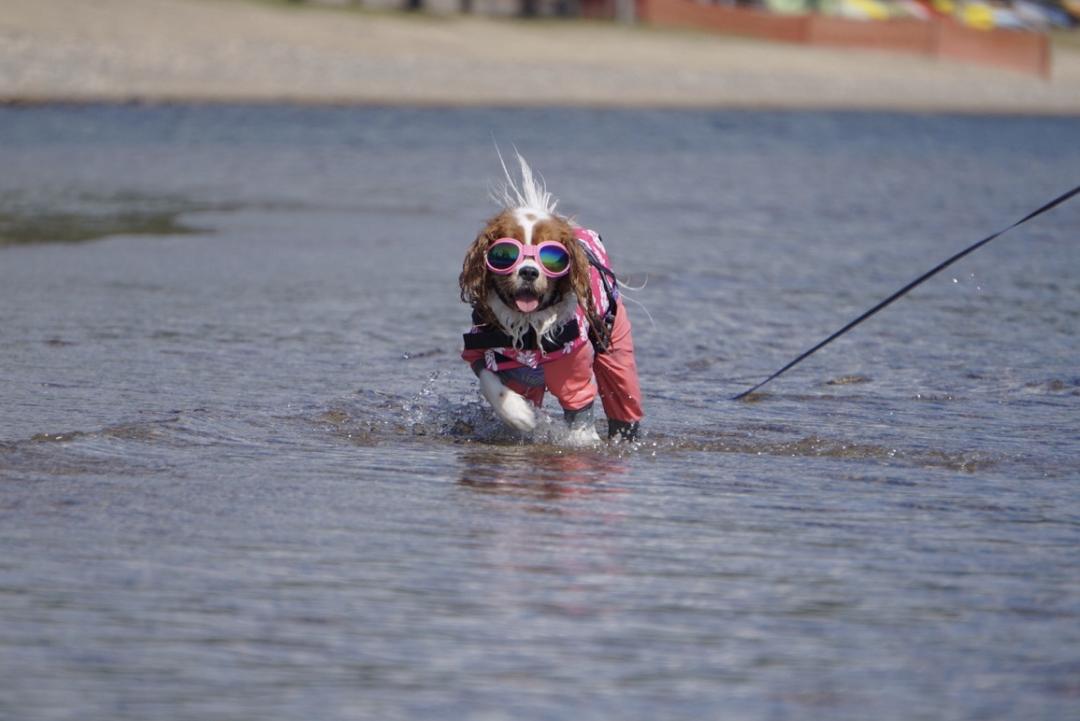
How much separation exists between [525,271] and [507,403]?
63cm

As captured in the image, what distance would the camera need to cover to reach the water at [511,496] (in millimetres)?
4184

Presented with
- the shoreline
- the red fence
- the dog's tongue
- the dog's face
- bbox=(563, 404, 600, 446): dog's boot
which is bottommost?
the shoreline

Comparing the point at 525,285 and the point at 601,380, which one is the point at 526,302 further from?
the point at 601,380

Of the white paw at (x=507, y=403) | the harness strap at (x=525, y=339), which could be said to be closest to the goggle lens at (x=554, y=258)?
the harness strap at (x=525, y=339)

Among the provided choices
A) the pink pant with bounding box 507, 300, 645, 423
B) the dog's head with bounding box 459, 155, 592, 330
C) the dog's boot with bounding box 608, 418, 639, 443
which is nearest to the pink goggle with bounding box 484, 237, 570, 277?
the dog's head with bounding box 459, 155, 592, 330

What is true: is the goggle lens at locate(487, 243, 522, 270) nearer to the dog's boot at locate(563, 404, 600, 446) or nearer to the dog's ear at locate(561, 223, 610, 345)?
the dog's ear at locate(561, 223, 610, 345)

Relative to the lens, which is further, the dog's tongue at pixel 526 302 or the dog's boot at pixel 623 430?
the dog's boot at pixel 623 430

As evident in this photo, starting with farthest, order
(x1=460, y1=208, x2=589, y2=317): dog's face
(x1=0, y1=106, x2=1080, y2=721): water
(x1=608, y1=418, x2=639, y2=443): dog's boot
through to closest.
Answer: (x1=608, y1=418, x2=639, y2=443): dog's boot < (x1=460, y1=208, x2=589, y2=317): dog's face < (x1=0, y1=106, x2=1080, y2=721): water

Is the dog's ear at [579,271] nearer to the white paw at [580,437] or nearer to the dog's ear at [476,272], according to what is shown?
the dog's ear at [476,272]

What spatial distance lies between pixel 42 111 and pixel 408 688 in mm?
28304

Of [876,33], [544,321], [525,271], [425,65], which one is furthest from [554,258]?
[876,33]

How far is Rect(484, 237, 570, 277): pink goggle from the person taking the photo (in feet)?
20.5

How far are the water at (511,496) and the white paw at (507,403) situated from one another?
8.5 inches

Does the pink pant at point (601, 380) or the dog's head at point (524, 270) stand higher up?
the dog's head at point (524, 270)
